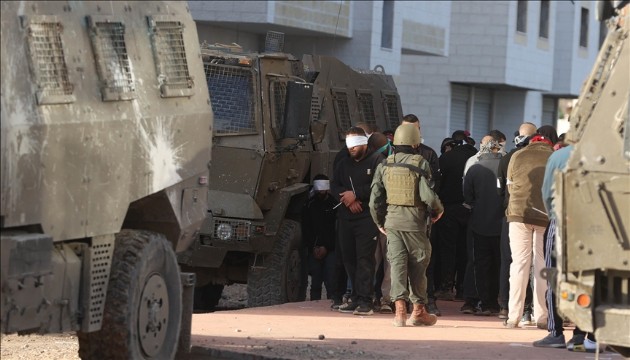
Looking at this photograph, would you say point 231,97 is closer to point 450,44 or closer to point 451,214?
point 451,214

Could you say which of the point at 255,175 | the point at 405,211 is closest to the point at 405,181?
the point at 405,211

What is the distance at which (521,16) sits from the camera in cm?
4684

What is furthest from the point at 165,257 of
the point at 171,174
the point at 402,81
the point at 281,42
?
the point at 402,81

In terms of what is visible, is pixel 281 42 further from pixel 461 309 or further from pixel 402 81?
pixel 402 81

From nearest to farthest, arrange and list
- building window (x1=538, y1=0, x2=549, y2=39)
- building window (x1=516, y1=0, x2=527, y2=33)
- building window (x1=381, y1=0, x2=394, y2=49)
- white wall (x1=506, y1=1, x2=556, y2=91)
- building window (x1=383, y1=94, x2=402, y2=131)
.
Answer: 1. building window (x1=383, y1=94, x2=402, y2=131)
2. building window (x1=381, y1=0, x2=394, y2=49)
3. white wall (x1=506, y1=1, x2=556, y2=91)
4. building window (x1=516, y1=0, x2=527, y2=33)
5. building window (x1=538, y1=0, x2=549, y2=39)

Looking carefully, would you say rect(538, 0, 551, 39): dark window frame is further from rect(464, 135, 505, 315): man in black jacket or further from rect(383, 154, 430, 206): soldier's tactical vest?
rect(383, 154, 430, 206): soldier's tactical vest

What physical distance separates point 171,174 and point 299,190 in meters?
6.24

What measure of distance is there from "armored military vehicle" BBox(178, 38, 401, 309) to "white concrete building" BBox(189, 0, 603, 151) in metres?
12.9

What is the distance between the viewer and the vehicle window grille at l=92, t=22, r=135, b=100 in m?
9.81

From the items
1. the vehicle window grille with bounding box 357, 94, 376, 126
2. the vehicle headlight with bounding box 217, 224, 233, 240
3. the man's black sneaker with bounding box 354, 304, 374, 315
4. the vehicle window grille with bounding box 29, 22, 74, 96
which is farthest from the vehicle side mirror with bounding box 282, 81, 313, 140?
the vehicle window grille with bounding box 29, 22, 74, 96

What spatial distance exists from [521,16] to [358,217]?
3235cm

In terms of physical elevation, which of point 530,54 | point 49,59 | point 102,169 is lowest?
point 102,169

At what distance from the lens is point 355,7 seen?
34031 mm

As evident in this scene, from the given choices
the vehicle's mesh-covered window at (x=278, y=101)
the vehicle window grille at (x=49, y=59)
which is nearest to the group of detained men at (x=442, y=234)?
the vehicle's mesh-covered window at (x=278, y=101)
